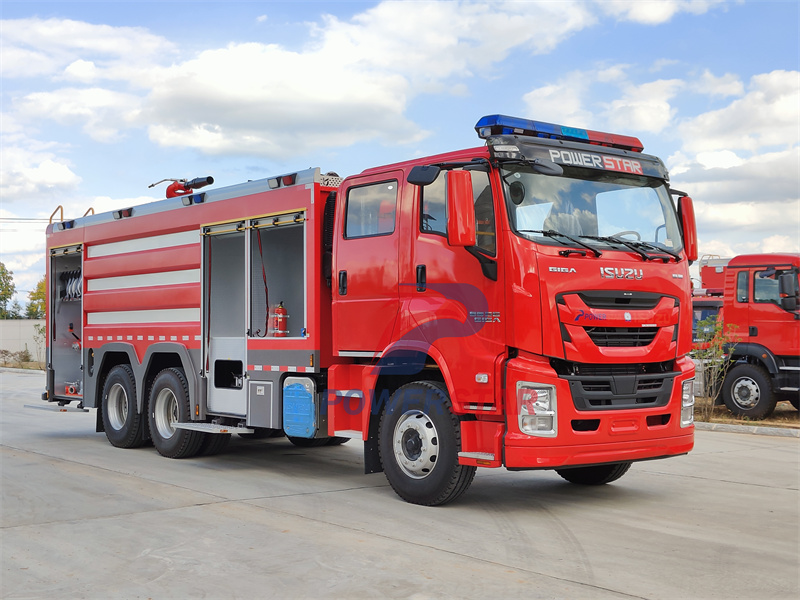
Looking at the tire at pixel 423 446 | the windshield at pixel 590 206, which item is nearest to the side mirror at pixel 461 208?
the windshield at pixel 590 206

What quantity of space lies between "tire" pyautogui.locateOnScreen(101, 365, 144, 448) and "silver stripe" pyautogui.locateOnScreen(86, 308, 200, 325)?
0.68m

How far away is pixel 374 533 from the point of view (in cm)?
668

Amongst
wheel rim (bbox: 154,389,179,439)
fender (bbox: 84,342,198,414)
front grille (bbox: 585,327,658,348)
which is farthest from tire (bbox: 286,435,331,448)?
front grille (bbox: 585,327,658,348)

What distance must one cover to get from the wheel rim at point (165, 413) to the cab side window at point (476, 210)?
482cm

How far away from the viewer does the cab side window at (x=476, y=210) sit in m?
7.31

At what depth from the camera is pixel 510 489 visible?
28.8 feet

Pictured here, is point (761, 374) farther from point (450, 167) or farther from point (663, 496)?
point (450, 167)

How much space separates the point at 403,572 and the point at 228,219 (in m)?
5.68

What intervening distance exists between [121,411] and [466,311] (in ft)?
21.4

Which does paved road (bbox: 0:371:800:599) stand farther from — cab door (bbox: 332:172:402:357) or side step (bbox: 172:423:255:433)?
cab door (bbox: 332:172:402:357)

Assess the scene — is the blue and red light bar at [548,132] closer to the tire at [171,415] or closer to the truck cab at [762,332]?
the tire at [171,415]

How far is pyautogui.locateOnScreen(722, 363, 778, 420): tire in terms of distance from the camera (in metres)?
14.8

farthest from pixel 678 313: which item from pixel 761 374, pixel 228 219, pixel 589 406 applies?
pixel 761 374

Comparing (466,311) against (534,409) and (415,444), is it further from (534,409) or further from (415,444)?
(415,444)
